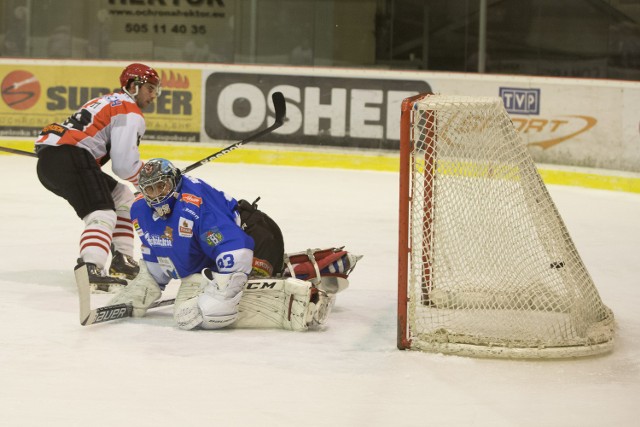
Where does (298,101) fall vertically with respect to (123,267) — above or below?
above

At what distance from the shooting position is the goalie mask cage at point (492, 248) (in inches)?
167

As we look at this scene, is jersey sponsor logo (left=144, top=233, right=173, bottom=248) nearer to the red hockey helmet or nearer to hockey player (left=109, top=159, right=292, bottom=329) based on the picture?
hockey player (left=109, top=159, right=292, bottom=329)

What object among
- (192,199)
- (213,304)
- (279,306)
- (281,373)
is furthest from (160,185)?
(281,373)

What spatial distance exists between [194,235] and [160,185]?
9.0 inches

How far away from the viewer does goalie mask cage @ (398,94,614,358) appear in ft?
13.9

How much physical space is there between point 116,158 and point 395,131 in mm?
4669

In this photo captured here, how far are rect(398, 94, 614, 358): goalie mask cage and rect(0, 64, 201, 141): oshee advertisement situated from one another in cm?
572

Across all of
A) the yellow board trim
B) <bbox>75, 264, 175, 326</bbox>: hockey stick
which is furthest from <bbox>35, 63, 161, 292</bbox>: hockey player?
the yellow board trim

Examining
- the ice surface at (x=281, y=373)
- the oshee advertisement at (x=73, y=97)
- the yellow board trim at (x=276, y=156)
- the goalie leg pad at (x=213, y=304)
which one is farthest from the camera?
the oshee advertisement at (x=73, y=97)

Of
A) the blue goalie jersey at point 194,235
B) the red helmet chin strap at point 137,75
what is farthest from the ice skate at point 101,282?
the red helmet chin strap at point 137,75

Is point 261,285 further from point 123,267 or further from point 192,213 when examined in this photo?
point 123,267

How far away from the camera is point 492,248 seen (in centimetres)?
433

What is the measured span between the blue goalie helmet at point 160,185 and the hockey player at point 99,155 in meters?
0.90

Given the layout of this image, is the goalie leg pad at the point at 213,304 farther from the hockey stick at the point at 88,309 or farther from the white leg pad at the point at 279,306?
the hockey stick at the point at 88,309
